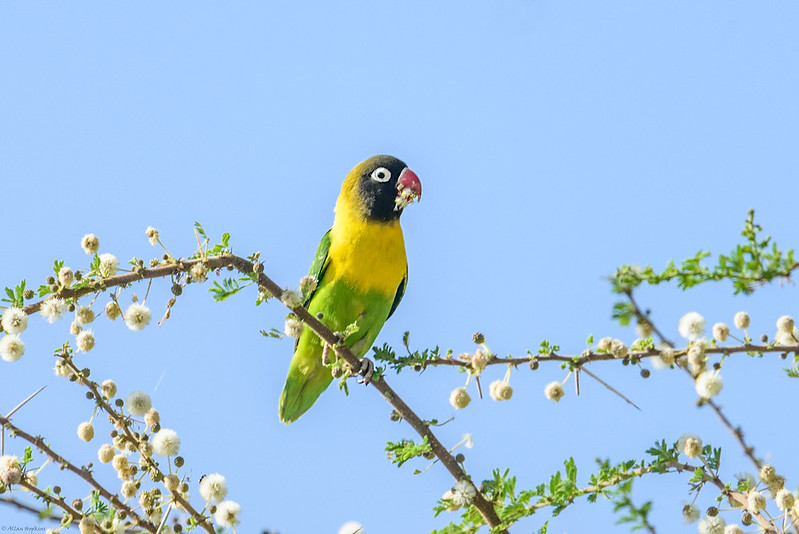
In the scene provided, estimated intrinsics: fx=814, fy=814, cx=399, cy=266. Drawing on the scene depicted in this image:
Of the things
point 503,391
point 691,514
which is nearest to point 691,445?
point 691,514

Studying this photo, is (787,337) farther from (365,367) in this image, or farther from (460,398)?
(365,367)

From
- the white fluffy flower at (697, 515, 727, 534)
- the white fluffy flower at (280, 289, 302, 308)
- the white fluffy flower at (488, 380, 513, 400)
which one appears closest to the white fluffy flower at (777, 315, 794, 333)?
the white fluffy flower at (697, 515, 727, 534)

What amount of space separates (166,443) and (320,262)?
2.79 meters

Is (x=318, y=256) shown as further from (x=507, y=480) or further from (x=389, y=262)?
(x=507, y=480)

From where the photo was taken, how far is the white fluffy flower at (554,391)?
333 cm

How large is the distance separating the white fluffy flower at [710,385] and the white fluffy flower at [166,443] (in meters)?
2.15

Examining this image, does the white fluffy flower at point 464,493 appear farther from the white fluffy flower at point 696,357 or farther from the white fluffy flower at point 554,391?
the white fluffy flower at point 696,357

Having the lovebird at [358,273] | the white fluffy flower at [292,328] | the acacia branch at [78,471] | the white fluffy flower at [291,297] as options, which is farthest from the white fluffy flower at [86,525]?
the lovebird at [358,273]

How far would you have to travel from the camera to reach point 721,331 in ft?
10.1

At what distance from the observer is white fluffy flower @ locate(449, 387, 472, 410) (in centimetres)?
361

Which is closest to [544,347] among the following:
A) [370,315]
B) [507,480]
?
[507,480]

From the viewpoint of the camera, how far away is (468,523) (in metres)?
3.31

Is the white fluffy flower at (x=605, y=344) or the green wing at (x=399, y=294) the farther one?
the green wing at (x=399, y=294)

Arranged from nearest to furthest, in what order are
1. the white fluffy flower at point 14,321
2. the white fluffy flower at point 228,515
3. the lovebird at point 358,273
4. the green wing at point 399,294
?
the white fluffy flower at point 14,321 → the white fluffy flower at point 228,515 → the lovebird at point 358,273 → the green wing at point 399,294
